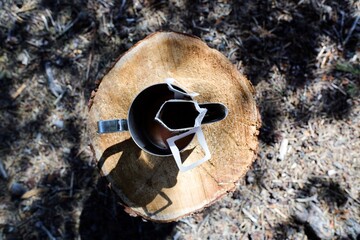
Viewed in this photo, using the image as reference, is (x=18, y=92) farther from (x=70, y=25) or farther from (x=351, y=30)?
(x=351, y=30)

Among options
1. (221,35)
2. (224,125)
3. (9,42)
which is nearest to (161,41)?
(224,125)

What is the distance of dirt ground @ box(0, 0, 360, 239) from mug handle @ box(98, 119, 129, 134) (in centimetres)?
97

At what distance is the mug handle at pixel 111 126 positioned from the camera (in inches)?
64.7

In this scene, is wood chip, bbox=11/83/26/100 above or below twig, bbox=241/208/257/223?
above

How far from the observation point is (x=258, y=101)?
2580 mm

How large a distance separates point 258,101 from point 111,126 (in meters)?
1.23

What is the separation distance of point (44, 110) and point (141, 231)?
1.03 m

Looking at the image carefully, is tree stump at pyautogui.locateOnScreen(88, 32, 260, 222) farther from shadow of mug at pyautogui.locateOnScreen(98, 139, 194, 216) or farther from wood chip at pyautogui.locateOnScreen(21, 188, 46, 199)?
wood chip at pyautogui.locateOnScreen(21, 188, 46, 199)

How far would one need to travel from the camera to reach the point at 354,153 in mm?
2541

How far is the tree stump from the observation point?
73.0 inches

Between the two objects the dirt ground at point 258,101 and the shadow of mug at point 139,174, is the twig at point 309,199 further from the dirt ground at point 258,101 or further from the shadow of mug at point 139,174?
the shadow of mug at point 139,174

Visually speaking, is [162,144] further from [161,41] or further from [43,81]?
Result: [43,81]

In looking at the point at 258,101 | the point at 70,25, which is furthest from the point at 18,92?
the point at 258,101

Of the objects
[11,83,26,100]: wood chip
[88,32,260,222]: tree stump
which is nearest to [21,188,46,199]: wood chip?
[11,83,26,100]: wood chip
